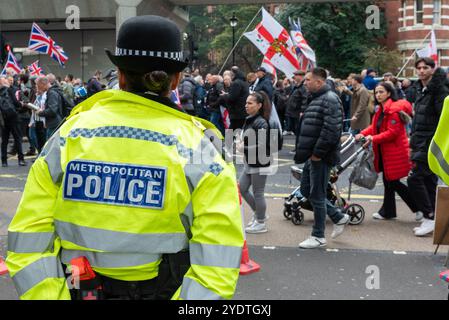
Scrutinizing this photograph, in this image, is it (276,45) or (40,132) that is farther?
(276,45)

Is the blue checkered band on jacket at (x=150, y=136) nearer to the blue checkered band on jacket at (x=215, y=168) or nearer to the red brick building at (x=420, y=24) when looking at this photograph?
the blue checkered band on jacket at (x=215, y=168)

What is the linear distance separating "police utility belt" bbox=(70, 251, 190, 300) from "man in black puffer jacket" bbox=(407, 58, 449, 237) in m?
5.62

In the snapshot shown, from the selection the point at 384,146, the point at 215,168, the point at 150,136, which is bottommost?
the point at 384,146

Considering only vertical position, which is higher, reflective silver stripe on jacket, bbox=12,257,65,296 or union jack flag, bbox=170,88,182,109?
union jack flag, bbox=170,88,182,109

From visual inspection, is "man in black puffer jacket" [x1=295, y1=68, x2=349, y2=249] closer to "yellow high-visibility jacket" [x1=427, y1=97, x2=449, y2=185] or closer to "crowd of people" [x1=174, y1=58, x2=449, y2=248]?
"crowd of people" [x1=174, y1=58, x2=449, y2=248]

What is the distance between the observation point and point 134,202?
2.16m

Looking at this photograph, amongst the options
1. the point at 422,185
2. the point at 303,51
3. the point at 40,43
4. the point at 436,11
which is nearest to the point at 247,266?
the point at 422,185

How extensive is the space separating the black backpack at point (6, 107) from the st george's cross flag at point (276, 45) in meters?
6.42

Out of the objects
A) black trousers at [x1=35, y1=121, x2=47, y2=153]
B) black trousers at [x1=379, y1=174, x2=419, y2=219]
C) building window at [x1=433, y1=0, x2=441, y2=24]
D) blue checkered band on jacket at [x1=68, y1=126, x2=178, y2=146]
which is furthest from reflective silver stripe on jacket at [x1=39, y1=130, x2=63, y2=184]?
building window at [x1=433, y1=0, x2=441, y2=24]

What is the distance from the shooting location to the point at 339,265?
6070mm

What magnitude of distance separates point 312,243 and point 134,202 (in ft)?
15.5

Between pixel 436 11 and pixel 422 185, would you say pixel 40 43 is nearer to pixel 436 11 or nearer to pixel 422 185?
pixel 422 185

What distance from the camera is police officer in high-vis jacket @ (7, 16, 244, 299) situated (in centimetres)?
212

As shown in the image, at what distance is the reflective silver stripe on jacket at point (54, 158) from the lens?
2.21 meters
